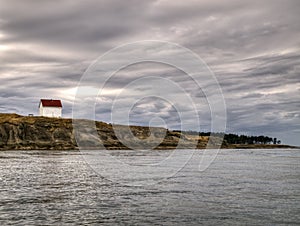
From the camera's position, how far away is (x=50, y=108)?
7274 inches

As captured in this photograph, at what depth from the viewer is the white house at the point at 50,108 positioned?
18350 cm

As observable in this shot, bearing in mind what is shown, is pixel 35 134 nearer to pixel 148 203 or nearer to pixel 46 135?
pixel 46 135

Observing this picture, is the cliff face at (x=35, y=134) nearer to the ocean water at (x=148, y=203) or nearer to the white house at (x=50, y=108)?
the white house at (x=50, y=108)

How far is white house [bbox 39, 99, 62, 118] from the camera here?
602ft

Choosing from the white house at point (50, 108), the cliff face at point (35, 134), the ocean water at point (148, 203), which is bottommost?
the ocean water at point (148, 203)

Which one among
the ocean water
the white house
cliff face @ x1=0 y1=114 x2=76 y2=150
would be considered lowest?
the ocean water

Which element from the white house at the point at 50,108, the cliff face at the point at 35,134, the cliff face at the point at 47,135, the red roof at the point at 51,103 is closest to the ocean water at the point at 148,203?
the cliff face at the point at 35,134

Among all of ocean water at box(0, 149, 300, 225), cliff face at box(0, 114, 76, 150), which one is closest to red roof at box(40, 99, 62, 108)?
cliff face at box(0, 114, 76, 150)

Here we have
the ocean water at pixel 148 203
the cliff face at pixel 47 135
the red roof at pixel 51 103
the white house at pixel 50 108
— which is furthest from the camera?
the red roof at pixel 51 103

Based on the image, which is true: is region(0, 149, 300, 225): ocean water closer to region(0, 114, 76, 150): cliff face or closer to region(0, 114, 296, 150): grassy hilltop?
region(0, 114, 76, 150): cliff face

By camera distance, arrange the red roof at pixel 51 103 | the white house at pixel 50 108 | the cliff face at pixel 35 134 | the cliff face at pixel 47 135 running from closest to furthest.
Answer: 1. the cliff face at pixel 35 134
2. the cliff face at pixel 47 135
3. the white house at pixel 50 108
4. the red roof at pixel 51 103

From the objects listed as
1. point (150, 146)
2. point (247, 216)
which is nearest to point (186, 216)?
point (247, 216)

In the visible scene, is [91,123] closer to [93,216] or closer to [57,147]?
[57,147]

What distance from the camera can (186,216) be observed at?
22.2 m
